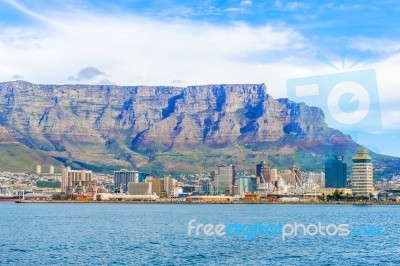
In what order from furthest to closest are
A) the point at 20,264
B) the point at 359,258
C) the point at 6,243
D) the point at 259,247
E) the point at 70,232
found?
the point at 70,232 < the point at 6,243 < the point at 259,247 < the point at 359,258 < the point at 20,264

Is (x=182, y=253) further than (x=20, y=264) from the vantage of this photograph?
Yes

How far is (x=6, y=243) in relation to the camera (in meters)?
62.6

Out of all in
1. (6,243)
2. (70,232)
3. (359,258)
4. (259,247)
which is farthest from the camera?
(70,232)

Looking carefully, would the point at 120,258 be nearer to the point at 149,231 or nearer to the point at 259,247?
the point at 259,247

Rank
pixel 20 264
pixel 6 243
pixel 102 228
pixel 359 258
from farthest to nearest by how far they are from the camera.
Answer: pixel 102 228
pixel 6 243
pixel 359 258
pixel 20 264

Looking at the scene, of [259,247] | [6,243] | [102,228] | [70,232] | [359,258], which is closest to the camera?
[359,258]

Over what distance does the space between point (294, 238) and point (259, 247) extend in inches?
376

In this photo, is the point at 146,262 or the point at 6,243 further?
the point at 6,243

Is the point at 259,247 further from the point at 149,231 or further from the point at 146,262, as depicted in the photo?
the point at 149,231

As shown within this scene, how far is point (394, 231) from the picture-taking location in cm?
7731

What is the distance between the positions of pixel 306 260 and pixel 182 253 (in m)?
9.58

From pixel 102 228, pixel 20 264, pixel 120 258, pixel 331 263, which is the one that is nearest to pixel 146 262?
pixel 120 258

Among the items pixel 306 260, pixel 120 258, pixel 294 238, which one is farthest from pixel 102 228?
pixel 306 260

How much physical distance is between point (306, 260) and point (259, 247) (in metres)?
7.77
